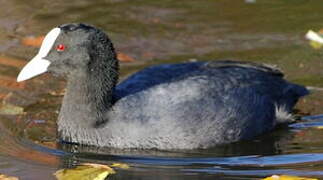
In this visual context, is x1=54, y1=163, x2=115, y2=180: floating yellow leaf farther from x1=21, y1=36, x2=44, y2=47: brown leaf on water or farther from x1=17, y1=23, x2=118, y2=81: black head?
x1=21, y1=36, x2=44, y2=47: brown leaf on water

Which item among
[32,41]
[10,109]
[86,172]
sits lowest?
[86,172]

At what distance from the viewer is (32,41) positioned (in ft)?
34.5

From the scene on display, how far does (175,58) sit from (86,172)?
3069 millimetres

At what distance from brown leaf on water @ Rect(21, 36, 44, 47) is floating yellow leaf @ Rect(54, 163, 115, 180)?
347 cm

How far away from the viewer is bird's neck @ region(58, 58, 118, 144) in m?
7.70

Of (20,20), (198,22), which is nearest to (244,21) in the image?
(198,22)

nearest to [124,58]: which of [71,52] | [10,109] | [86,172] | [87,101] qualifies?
[10,109]

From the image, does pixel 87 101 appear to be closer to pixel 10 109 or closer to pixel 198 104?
pixel 198 104

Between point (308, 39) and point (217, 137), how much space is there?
283cm

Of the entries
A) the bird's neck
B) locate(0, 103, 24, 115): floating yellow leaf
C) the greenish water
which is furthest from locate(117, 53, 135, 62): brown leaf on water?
the bird's neck

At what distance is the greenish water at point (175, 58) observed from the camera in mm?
7223

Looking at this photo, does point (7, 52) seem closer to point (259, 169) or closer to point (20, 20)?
point (20, 20)

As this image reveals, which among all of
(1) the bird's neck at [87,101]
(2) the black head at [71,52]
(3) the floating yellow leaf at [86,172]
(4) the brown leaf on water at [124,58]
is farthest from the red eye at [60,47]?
(4) the brown leaf on water at [124,58]

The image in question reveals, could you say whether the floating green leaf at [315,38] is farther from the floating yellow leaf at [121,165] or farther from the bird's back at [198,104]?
the floating yellow leaf at [121,165]
